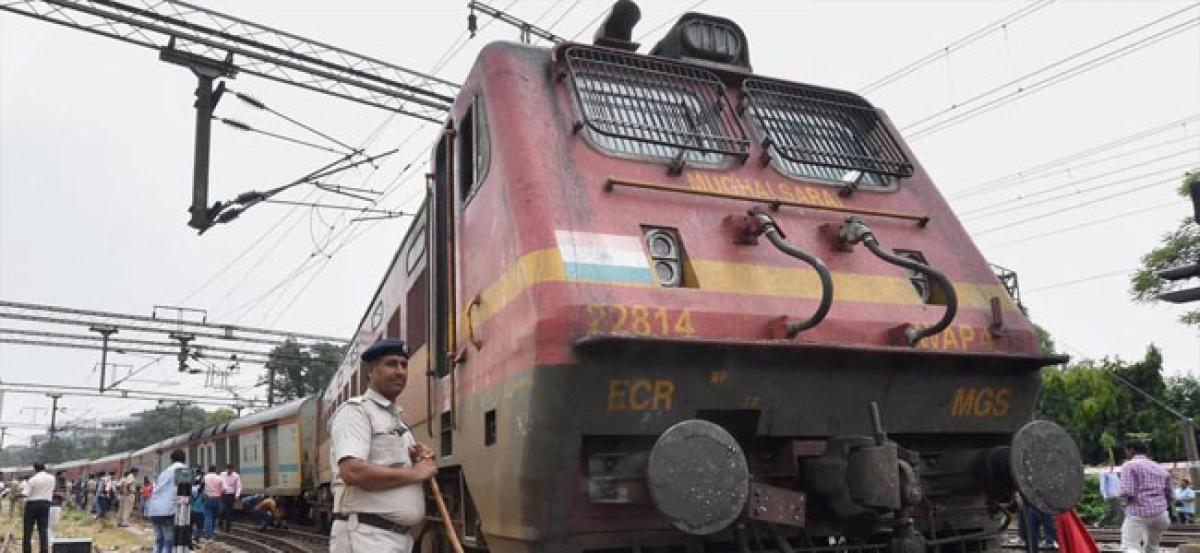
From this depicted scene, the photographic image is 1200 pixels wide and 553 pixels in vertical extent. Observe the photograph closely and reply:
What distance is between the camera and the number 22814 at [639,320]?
390cm

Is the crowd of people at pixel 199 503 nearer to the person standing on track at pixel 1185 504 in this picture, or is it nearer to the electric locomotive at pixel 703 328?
the electric locomotive at pixel 703 328

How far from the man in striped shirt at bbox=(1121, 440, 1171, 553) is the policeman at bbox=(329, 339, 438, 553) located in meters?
7.70

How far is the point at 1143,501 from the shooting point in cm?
870

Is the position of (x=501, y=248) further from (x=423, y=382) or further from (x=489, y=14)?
(x=489, y=14)

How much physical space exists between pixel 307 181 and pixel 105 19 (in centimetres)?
355

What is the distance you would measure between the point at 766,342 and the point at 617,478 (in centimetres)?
91

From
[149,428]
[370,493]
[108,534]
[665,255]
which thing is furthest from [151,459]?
[149,428]

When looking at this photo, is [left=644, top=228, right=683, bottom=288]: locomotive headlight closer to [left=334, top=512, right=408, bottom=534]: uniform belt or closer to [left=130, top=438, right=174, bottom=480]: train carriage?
[left=334, top=512, right=408, bottom=534]: uniform belt

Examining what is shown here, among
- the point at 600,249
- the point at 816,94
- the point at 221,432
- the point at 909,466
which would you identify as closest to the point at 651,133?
the point at 600,249

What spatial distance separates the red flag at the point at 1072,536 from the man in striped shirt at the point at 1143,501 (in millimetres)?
4435

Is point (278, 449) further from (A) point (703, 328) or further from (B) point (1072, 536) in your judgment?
(B) point (1072, 536)

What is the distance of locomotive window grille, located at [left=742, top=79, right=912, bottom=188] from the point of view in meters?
5.29

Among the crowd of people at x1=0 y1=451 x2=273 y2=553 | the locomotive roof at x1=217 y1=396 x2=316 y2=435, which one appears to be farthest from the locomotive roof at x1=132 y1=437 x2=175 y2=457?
the crowd of people at x1=0 y1=451 x2=273 y2=553

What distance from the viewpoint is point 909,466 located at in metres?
4.13
